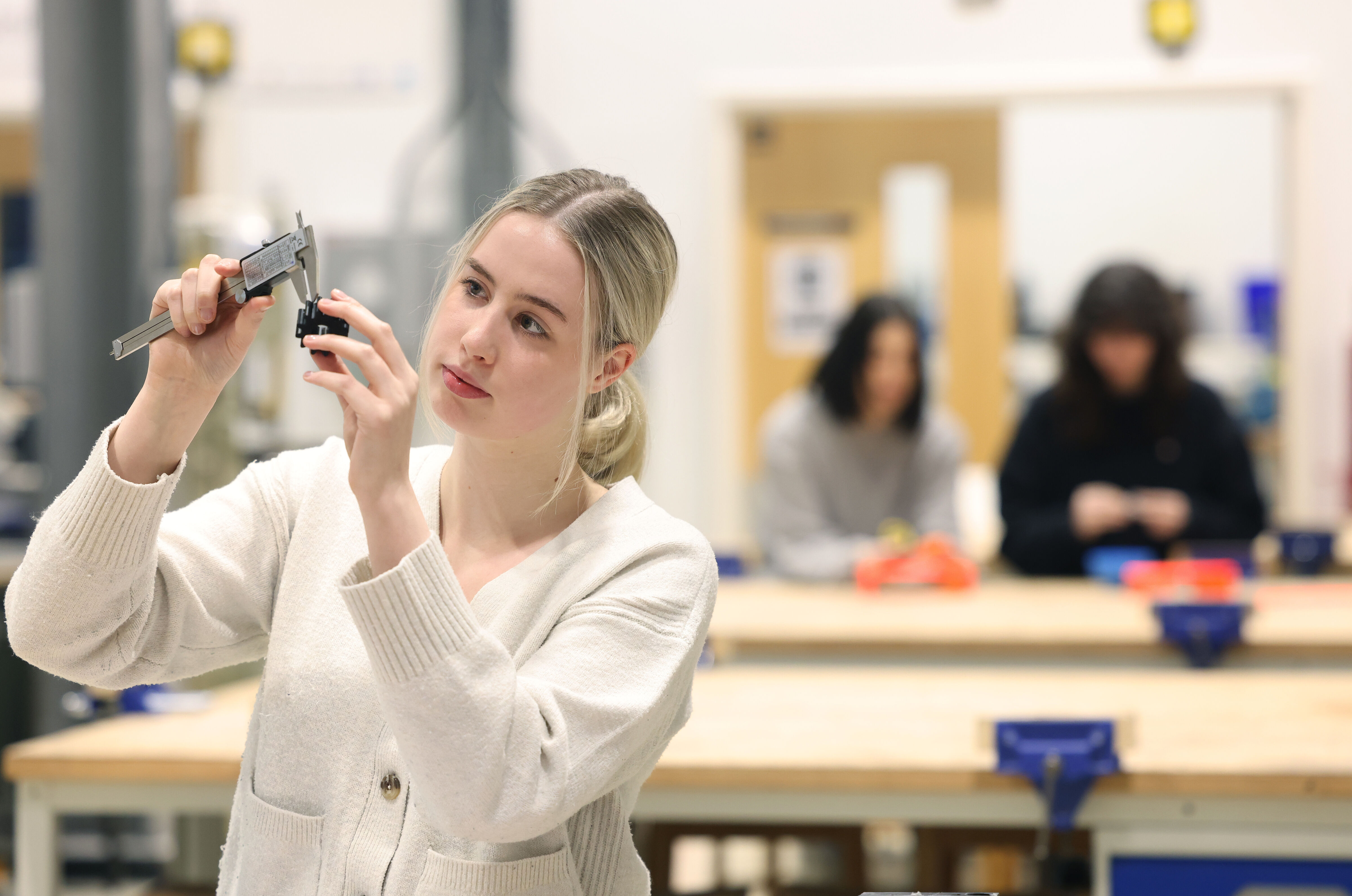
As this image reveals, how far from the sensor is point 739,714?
2193 millimetres

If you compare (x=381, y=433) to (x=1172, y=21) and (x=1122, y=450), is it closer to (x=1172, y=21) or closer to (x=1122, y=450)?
(x=1122, y=450)

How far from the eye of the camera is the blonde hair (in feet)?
4.15

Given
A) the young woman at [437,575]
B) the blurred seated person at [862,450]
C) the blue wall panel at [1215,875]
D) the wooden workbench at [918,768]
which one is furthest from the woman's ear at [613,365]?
the blurred seated person at [862,450]

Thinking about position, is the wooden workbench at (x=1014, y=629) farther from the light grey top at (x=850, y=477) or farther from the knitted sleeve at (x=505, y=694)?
the knitted sleeve at (x=505, y=694)

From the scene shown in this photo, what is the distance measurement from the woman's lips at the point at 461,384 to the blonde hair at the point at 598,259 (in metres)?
0.02

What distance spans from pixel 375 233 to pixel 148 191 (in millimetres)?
2736

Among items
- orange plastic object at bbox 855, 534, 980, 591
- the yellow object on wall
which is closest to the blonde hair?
orange plastic object at bbox 855, 534, 980, 591

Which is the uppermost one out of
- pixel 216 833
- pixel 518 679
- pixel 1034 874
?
pixel 518 679

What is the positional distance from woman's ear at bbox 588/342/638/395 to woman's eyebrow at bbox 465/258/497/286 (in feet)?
0.41

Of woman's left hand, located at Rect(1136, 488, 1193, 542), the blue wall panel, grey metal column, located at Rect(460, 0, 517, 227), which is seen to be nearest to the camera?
the blue wall panel

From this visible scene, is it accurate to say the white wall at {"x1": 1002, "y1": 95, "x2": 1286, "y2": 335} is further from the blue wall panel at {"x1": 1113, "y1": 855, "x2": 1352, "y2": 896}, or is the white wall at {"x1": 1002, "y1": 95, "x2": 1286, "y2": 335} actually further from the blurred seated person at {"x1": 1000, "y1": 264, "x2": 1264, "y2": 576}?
the blue wall panel at {"x1": 1113, "y1": 855, "x2": 1352, "y2": 896}

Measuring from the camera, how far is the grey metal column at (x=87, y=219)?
9.26ft

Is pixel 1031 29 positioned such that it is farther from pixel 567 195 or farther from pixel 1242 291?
pixel 567 195

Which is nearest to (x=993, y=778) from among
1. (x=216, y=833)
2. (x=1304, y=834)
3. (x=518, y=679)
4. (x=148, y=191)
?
(x=1304, y=834)
